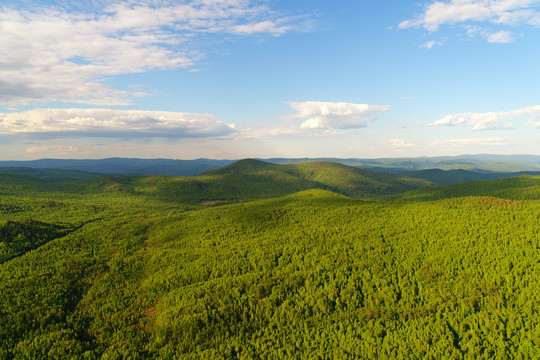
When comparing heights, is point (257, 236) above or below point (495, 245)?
below

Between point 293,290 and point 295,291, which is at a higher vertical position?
point 293,290

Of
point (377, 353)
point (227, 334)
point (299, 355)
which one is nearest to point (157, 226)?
point (227, 334)

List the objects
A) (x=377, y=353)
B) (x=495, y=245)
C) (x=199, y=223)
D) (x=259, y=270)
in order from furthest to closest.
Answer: (x=199, y=223)
(x=259, y=270)
(x=495, y=245)
(x=377, y=353)

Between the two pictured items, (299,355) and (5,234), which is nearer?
(299,355)

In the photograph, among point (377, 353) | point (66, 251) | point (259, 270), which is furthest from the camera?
point (66, 251)

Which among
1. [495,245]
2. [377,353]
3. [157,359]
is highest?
[495,245]

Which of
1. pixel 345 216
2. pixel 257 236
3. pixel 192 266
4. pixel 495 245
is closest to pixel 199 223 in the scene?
pixel 257 236

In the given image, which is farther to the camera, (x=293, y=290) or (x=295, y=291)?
(x=293, y=290)

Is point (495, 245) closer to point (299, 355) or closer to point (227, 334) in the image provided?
point (299, 355)
